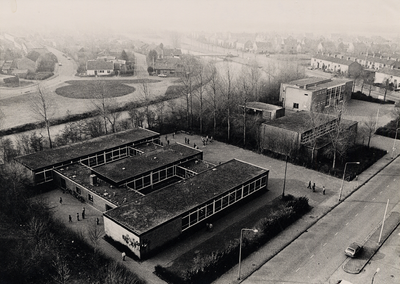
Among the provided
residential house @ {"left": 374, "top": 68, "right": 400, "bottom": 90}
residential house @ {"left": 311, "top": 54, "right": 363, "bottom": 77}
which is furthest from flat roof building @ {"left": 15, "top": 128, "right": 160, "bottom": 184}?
residential house @ {"left": 311, "top": 54, "right": 363, "bottom": 77}

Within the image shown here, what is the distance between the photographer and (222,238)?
28.1 m

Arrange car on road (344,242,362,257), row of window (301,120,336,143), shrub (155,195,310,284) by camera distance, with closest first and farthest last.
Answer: shrub (155,195,310,284), car on road (344,242,362,257), row of window (301,120,336,143)

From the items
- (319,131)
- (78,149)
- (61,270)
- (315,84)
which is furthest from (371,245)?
(315,84)

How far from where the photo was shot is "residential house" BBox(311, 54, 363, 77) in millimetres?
100250

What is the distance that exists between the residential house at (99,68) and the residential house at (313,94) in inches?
2060

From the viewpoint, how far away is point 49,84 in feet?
279

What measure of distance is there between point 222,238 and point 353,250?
9.70m

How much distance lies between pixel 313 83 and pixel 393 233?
41.2 meters

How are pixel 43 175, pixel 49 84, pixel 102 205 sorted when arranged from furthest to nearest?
pixel 49 84 < pixel 43 175 < pixel 102 205

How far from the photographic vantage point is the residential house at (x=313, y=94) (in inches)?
2459

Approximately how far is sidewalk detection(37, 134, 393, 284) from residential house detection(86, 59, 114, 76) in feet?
191

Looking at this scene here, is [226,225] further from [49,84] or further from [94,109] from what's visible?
[49,84]

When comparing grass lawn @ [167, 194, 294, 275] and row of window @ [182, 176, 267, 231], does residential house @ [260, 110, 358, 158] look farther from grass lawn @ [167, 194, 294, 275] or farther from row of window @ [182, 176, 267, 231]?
grass lawn @ [167, 194, 294, 275]

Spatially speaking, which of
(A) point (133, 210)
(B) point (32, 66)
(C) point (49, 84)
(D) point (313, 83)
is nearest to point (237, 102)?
(D) point (313, 83)
